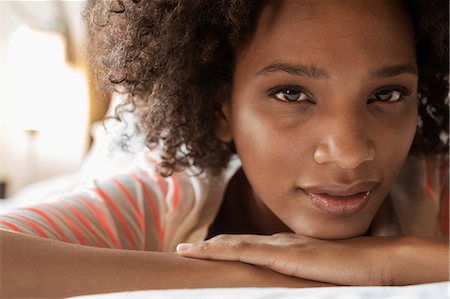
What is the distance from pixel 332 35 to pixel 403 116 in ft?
0.67

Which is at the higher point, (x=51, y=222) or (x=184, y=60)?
(x=184, y=60)

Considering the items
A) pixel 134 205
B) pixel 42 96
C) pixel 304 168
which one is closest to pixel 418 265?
pixel 304 168

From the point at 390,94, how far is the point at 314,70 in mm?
167

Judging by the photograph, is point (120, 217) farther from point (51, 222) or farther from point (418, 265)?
point (418, 265)

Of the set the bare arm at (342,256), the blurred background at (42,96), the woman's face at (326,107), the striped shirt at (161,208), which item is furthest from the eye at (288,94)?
the blurred background at (42,96)

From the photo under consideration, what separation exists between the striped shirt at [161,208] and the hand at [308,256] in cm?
28

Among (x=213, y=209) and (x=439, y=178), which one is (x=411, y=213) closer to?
(x=439, y=178)

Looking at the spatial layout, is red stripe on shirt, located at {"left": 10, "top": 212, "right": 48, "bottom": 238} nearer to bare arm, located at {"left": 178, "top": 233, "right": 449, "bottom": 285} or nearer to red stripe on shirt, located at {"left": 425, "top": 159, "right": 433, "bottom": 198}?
bare arm, located at {"left": 178, "top": 233, "right": 449, "bottom": 285}

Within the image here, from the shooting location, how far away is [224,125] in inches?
46.8

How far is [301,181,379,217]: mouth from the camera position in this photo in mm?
976

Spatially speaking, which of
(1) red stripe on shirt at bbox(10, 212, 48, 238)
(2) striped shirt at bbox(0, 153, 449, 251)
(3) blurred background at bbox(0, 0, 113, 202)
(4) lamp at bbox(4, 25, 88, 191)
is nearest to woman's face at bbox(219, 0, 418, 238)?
(2) striped shirt at bbox(0, 153, 449, 251)

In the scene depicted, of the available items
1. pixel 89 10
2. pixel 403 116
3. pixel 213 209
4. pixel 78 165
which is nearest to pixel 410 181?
pixel 403 116

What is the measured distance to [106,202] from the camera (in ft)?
3.82

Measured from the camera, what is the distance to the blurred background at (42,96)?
2.91 meters
